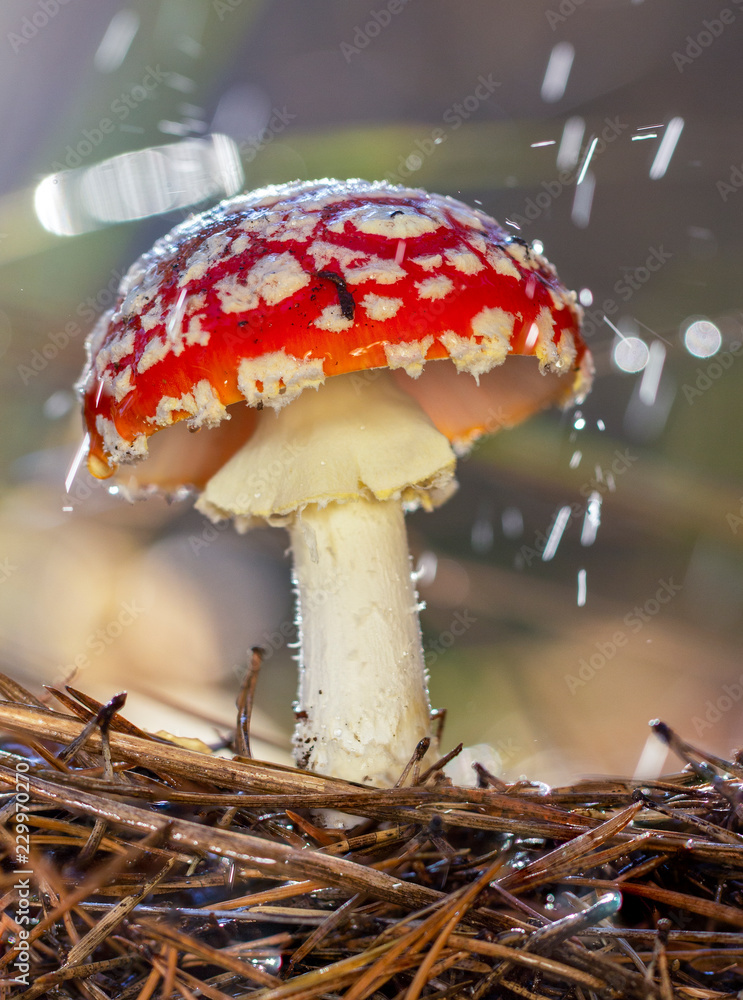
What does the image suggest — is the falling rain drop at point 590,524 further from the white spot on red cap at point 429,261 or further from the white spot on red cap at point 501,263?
the white spot on red cap at point 429,261

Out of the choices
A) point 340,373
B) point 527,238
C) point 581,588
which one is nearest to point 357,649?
point 340,373

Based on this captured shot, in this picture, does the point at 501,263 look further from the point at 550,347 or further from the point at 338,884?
the point at 338,884

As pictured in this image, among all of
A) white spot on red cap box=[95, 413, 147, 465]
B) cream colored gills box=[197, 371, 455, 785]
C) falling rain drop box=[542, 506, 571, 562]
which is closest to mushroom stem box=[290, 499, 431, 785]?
cream colored gills box=[197, 371, 455, 785]

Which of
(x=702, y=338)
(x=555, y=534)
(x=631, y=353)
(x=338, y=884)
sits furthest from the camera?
(x=555, y=534)

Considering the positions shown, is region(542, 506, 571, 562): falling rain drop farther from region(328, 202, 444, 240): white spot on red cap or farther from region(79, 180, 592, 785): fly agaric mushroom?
region(328, 202, 444, 240): white spot on red cap

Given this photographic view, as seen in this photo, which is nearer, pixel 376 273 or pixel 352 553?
pixel 376 273

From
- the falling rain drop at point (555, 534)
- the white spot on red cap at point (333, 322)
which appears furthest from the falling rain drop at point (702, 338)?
the white spot on red cap at point (333, 322)
